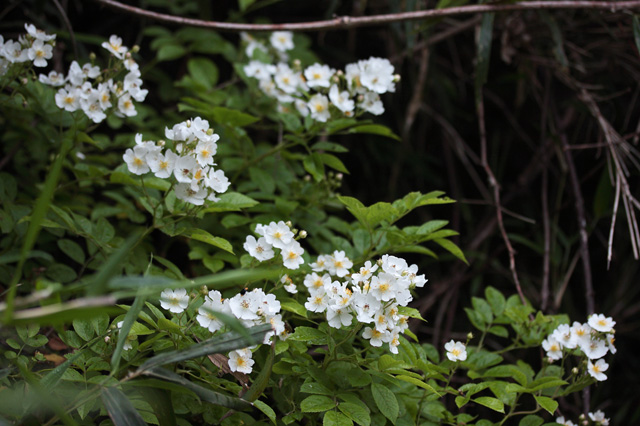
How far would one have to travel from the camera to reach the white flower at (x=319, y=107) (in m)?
1.60

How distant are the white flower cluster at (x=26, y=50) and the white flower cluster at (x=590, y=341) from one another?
1.51 metres

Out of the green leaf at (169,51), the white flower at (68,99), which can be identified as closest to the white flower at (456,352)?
the white flower at (68,99)

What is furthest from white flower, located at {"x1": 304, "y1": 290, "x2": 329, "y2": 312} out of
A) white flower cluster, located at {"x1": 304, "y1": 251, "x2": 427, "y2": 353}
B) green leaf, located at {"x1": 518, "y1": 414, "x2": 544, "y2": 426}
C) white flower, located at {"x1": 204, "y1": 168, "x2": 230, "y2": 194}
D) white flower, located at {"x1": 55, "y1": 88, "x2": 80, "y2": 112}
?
white flower, located at {"x1": 55, "y1": 88, "x2": 80, "y2": 112}

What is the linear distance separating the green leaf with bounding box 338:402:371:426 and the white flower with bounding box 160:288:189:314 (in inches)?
15.0

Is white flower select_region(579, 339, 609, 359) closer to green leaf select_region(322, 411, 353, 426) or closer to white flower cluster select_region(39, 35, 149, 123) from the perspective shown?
green leaf select_region(322, 411, 353, 426)

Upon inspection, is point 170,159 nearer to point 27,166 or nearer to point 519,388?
point 519,388

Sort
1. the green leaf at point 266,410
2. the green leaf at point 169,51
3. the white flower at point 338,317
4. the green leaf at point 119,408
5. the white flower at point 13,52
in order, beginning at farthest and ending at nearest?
the green leaf at point 169,51 → the white flower at point 13,52 → the white flower at point 338,317 → the green leaf at point 266,410 → the green leaf at point 119,408

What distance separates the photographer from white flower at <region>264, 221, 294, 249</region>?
1.26 meters

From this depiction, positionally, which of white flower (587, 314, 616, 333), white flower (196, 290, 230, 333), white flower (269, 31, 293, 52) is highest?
white flower (269, 31, 293, 52)

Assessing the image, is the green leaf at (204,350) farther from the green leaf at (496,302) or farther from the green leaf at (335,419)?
the green leaf at (496,302)

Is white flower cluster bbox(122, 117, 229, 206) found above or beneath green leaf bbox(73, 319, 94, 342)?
above

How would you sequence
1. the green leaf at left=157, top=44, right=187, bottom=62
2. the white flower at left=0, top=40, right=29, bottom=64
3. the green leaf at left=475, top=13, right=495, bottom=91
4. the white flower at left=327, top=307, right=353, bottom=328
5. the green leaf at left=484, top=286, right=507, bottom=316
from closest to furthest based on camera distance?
the white flower at left=327, top=307, right=353, bottom=328 < the white flower at left=0, top=40, right=29, bottom=64 < the green leaf at left=484, top=286, right=507, bottom=316 < the green leaf at left=475, top=13, right=495, bottom=91 < the green leaf at left=157, top=44, right=187, bottom=62

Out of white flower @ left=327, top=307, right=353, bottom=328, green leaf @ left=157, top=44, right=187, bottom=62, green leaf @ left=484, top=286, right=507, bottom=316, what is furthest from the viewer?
green leaf @ left=157, top=44, right=187, bottom=62

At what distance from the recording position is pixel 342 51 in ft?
8.25
